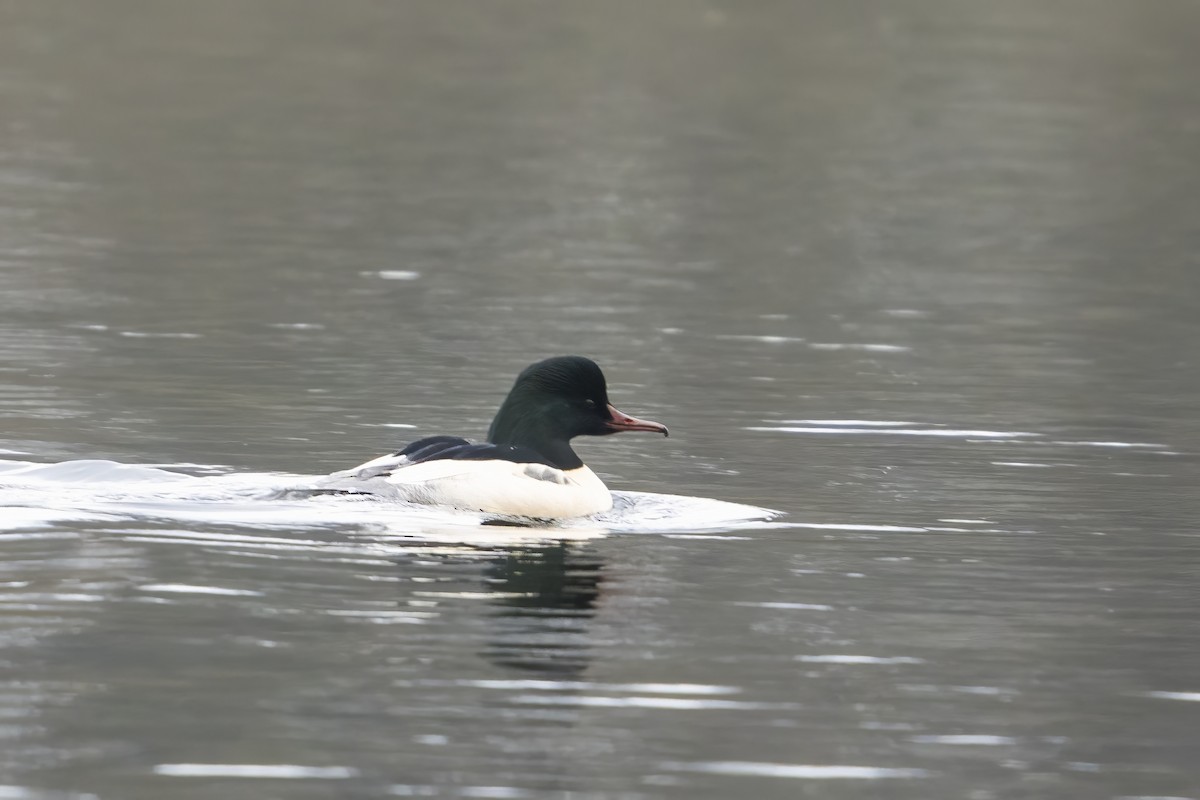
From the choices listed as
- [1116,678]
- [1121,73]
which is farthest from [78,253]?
[1121,73]

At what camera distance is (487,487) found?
12156 mm

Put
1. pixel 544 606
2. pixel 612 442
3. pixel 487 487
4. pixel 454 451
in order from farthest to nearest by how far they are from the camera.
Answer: pixel 612 442, pixel 487 487, pixel 454 451, pixel 544 606

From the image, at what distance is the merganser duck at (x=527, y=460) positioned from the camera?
39.7ft

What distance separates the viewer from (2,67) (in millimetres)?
41562

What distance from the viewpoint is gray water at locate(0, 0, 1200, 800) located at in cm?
820

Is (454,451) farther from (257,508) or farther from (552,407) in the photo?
(257,508)

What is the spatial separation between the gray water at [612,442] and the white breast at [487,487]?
20 cm

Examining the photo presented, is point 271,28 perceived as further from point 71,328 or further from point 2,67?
point 71,328

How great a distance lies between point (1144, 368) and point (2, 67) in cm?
2829

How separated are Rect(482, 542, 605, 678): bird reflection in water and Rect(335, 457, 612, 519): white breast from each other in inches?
25.9

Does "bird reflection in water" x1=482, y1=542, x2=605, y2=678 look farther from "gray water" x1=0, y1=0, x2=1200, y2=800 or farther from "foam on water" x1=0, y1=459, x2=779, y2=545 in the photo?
"foam on water" x1=0, y1=459, x2=779, y2=545

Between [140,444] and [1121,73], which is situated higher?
[1121,73]

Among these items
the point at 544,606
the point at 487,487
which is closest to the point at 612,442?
the point at 487,487

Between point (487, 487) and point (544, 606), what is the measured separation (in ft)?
7.17
